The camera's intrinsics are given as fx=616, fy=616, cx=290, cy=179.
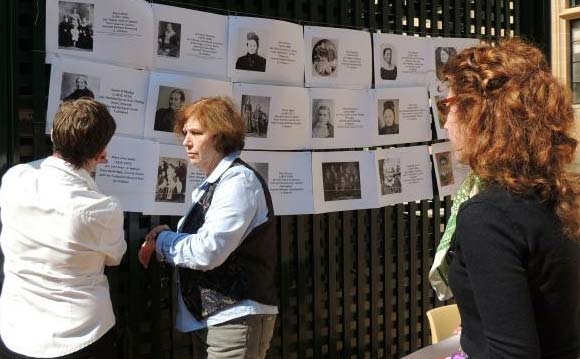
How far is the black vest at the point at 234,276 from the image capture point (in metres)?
2.22

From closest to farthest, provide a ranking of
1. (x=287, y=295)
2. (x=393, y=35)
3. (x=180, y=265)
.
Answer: (x=180, y=265), (x=287, y=295), (x=393, y=35)

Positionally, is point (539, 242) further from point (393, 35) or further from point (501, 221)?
point (393, 35)

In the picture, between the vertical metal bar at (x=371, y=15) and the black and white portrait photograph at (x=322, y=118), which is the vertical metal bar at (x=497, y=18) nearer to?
the vertical metal bar at (x=371, y=15)

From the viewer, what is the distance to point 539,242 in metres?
1.26

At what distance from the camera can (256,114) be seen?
3076 mm

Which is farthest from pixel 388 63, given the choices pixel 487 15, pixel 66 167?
pixel 66 167

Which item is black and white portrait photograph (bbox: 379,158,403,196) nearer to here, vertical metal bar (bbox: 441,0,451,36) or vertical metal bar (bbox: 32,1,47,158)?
vertical metal bar (bbox: 441,0,451,36)

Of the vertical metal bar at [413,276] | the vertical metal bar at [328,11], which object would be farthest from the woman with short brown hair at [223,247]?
the vertical metal bar at [413,276]

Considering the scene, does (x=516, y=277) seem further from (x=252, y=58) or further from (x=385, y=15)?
(x=385, y=15)

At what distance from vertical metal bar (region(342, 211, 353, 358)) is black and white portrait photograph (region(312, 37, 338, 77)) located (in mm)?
795

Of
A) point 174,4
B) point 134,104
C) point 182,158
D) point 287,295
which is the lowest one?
point 287,295

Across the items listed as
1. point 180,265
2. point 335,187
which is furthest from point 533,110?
point 335,187

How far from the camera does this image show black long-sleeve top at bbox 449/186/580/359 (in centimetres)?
123

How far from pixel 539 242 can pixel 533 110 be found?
0.94ft
